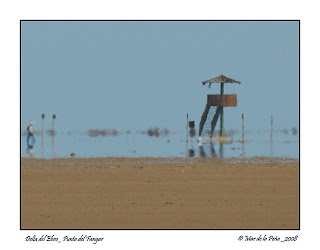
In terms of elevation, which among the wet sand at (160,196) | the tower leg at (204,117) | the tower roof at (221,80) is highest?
the tower roof at (221,80)

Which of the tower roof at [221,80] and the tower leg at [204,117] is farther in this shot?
the tower leg at [204,117]

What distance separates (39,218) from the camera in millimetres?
14516

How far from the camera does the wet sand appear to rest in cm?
1406

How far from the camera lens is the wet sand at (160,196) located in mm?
14062

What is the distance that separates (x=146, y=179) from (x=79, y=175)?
2.31m

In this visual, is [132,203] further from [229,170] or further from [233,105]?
[233,105]

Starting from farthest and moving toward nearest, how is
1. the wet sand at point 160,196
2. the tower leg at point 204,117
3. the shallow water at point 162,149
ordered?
the tower leg at point 204,117
the shallow water at point 162,149
the wet sand at point 160,196

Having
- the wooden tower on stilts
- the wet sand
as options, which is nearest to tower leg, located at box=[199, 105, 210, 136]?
the wooden tower on stilts

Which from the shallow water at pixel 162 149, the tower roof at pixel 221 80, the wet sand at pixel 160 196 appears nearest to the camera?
the wet sand at pixel 160 196

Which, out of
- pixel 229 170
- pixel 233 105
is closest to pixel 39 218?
pixel 229 170

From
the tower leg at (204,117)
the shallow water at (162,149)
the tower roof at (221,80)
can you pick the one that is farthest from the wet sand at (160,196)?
the tower leg at (204,117)

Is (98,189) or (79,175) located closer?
(98,189)

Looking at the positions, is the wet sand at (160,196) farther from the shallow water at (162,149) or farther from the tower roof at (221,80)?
the tower roof at (221,80)

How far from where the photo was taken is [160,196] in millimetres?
17391
